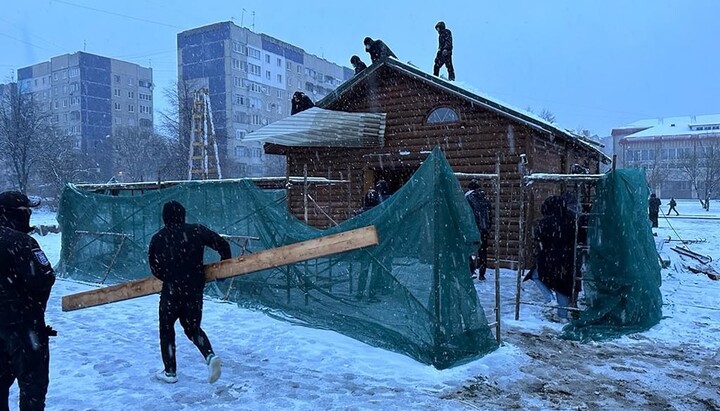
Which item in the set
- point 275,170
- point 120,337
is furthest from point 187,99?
point 120,337

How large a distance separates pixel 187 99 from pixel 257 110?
69.5ft

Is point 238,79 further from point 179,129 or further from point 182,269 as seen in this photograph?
point 182,269

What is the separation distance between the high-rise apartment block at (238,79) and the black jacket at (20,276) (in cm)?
4823

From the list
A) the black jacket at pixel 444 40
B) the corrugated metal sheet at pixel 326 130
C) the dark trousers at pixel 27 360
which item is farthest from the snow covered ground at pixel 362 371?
the black jacket at pixel 444 40

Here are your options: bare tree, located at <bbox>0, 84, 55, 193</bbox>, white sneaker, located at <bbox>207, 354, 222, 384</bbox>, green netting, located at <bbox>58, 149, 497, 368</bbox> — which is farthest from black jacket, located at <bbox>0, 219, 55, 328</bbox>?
bare tree, located at <bbox>0, 84, 55, 193</bbox>

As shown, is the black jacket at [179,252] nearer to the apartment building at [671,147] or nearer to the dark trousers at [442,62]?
the dark trousers at [442,62]

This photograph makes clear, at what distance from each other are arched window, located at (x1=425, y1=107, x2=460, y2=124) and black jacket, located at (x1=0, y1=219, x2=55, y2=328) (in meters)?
10.1

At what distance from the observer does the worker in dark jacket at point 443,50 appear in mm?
13297

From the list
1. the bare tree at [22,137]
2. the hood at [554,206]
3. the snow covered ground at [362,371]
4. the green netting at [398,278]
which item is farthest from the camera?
the bare tree at [22,137]

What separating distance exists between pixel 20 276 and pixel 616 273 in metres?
6.32

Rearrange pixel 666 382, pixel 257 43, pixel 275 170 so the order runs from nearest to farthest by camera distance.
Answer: pixel 666 382 < pixel 275 170 < pixel 257 43

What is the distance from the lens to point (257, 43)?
5931 cm

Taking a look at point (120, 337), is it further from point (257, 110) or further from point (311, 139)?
point (257, 110)

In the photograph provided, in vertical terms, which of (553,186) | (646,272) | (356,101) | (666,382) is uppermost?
(356,101)
